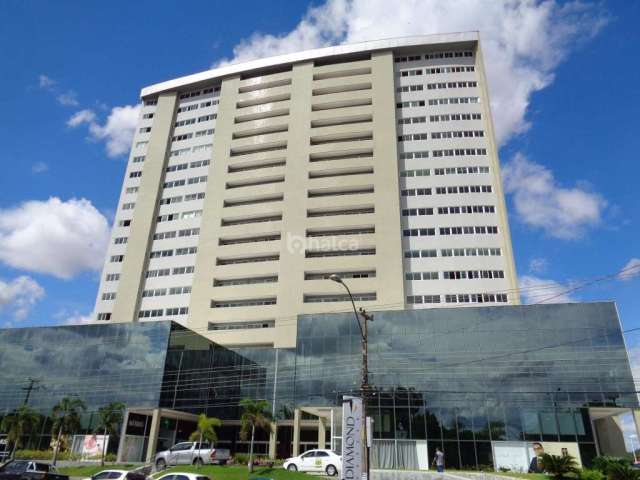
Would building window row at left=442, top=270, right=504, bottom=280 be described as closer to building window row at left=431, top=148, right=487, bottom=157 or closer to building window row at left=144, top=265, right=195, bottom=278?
building window row at left=431, top=148, right=487, bottom=157

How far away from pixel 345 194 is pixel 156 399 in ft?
132

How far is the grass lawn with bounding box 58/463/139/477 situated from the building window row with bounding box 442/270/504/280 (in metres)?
43.8

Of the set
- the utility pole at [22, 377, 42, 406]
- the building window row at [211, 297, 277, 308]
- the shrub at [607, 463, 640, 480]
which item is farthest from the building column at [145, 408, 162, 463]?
the shrub at [607, 463, 640, 480]

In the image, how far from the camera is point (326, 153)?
76.2m

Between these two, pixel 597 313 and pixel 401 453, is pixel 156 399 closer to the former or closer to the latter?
pixel 401 453

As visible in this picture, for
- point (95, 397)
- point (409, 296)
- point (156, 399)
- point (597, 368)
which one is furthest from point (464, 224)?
point (95, 397)

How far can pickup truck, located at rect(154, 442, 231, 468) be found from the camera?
120ft

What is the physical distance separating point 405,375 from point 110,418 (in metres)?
27.7

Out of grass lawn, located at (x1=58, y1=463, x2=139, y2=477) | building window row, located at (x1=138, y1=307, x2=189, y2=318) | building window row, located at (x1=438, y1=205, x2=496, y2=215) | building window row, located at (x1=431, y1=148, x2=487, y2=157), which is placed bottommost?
grass lawn, located at (x1=58, y1=463, x2=139, y2=477)

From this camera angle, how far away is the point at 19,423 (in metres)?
46.0

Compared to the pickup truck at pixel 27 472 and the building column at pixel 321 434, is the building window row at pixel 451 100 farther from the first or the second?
the pickup truck at pixel 27 472

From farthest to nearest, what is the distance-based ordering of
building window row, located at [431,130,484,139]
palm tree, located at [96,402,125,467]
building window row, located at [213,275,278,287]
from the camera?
1. building window row, located at [431,130,484,139]
2. building window row, located at [213,275,278,287]
3. palm tree, located at [96,402,125,467]

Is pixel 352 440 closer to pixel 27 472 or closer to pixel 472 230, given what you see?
pixel 27 472

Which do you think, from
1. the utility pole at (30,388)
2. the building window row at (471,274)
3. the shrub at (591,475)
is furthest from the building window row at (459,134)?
the utility pole at (30,388)
